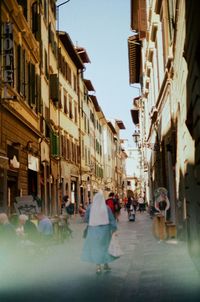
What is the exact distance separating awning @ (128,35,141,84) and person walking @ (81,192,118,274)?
102ft

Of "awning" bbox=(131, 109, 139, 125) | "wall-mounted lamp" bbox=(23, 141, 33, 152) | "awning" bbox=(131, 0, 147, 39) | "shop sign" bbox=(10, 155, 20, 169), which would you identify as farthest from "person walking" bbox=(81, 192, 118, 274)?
"awning" bbox=(131, 109, 139, 125)

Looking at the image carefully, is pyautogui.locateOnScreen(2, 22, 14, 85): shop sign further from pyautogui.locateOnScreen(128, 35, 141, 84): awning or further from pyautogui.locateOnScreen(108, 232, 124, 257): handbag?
pyautogui.locateOnScreen(128, 35, 141, 84): awning

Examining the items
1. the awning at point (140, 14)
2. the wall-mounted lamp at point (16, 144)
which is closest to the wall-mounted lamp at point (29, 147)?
the wall-mounted lamp at point (16, 144)

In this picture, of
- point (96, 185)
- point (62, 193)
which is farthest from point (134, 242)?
point (96, 185)

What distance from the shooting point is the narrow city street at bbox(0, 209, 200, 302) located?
756 centimetres

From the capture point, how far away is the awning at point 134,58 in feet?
132

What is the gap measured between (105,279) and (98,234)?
117 cm

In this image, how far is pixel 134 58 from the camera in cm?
4366

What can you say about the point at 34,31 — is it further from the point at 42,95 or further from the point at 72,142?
the point at 72,142

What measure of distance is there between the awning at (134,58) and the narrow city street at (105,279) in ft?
94.1

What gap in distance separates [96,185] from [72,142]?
18932 millimetres

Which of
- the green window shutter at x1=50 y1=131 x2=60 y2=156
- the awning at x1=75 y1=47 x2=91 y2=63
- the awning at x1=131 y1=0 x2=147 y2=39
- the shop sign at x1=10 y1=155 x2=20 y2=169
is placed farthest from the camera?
the awning at x1=75 y1=47 x2=91 y2=63

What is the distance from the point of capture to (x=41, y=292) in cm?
795

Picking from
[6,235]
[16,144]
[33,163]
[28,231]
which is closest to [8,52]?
[16,144]
